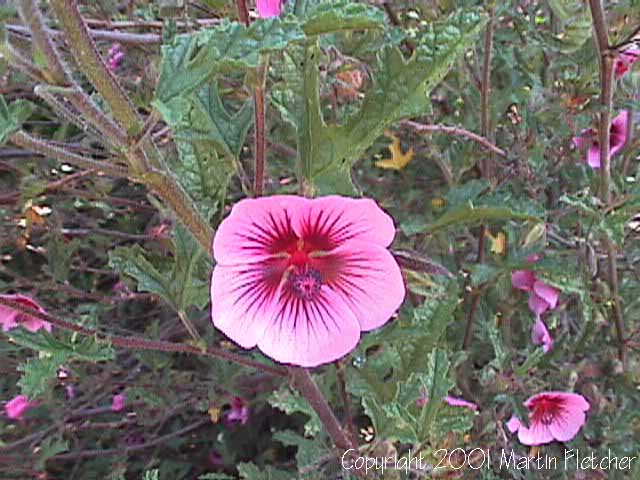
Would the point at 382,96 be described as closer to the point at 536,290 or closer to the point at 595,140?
the point at 536,290

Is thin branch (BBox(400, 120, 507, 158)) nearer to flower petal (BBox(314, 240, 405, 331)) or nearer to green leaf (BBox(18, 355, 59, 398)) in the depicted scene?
flower petal (BBox(314, 240, 405, 331))

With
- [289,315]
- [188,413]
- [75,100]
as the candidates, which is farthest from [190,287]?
[188,413]

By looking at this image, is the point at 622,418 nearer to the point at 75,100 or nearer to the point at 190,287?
the point at 190,287

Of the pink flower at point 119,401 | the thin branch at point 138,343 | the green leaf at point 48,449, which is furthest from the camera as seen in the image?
the pink flower at point 119,401

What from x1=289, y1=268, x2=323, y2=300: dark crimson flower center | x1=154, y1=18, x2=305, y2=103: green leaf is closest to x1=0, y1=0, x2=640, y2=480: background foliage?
x1=154, y1=18, x2=305, y2=103: green leaf

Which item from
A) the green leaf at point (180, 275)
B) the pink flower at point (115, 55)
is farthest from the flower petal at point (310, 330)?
the pink flower at point (115, 55)

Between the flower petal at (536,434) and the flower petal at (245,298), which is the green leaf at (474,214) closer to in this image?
the flower petal at (245,298)
